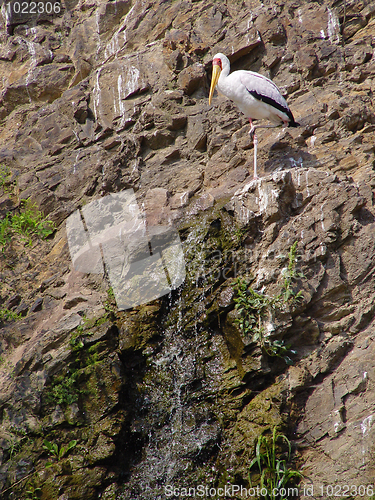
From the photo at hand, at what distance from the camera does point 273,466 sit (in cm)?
390

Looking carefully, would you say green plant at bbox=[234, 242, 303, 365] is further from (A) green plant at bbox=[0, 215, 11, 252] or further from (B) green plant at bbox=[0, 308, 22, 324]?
(A) green plant at bbox=[0, 215, 11, 252]

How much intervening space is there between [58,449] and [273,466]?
92.4 inches

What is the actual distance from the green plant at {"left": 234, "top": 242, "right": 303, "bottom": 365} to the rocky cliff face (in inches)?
2.5

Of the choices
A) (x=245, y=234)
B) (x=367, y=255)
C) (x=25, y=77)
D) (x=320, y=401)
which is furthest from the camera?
(x=25, y=77)

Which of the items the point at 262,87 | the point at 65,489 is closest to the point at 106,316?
the point at 65,489

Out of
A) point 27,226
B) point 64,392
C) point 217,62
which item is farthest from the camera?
point 27,226

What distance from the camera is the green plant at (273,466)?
3.83 meters

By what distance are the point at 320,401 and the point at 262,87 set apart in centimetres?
438

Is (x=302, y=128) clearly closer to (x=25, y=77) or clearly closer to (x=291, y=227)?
(x=291, y=227)

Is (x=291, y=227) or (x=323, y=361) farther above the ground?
(x=291, y=227)

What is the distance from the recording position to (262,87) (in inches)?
242

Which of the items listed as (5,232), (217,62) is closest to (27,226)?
(5,232)

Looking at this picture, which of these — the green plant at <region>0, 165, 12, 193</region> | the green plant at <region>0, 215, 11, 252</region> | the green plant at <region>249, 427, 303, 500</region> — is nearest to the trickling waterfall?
the green plant at <region>249, 427, 303, 500</region>

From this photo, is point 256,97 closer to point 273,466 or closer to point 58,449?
point 273,466
